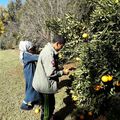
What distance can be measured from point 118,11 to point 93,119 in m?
2.10

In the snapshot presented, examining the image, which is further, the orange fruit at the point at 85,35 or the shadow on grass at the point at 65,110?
the shadow on grass at the point at 65,110

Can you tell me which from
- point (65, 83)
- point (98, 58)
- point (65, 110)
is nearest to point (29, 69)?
point (65, 110)

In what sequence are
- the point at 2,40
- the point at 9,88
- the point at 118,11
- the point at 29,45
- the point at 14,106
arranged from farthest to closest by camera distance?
the point at 2,40, the point at 9,88, the point at 14,106, the point at 29,45, the point at 118,11

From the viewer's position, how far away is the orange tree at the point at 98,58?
19.1ft

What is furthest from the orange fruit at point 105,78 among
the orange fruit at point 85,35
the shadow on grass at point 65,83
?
the shadow on grass at point 65,83

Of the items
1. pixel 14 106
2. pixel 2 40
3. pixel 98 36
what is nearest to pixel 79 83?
pixel 98 36

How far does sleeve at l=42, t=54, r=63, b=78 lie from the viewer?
6.06 meters

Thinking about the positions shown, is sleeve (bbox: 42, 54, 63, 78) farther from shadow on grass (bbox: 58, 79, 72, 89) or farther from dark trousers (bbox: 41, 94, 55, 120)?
shadow on grass (bbox: 58, 79, 72, 89)

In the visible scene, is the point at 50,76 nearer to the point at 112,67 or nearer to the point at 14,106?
the point at 112,67

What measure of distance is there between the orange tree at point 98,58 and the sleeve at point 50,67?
39 cm

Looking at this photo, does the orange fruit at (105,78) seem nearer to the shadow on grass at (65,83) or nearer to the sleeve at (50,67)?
the sleeve at (50,67)

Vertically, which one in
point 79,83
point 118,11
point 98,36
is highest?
point 118,11

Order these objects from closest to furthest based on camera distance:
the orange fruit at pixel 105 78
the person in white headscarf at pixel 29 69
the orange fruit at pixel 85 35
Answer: the orange fruit at pixel 105 78 < the orange fruit at pixel 85 35 < the person in white headscarf at pixel 29 69

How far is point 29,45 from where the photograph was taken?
754 cm
